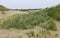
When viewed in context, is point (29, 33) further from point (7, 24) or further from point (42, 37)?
point (7, 24)

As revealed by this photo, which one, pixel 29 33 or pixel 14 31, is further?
pixel 14 31

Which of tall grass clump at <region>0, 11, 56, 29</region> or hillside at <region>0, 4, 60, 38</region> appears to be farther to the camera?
tall grass clump at <region>0, 11, 56, 29</region>

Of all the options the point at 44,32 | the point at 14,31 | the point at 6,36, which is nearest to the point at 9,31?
the point at 14,31

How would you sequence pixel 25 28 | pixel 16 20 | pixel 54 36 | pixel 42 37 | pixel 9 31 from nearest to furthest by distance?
pixel 42 37 → pixel 54 36 → pixel 9 31 → pixel 25 28 → pixel 16 20

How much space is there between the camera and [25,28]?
16.9 metres

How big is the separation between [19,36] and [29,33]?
0.81m

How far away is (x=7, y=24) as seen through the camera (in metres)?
18.0

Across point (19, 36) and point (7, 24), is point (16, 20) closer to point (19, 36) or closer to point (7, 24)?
point (7, 24)

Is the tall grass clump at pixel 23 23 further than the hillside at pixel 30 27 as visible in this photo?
Yes

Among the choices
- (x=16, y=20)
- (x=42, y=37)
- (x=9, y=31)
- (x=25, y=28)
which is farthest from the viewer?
(x=16, y=20)

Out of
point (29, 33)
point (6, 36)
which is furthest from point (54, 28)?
point (6, 36)

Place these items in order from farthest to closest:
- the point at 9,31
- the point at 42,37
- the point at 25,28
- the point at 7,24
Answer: the point at 7,24
the point at 25,28
the point at 9,31
the point at 42,37

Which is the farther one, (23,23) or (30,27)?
(23,23)

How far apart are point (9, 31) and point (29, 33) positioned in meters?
1.89
